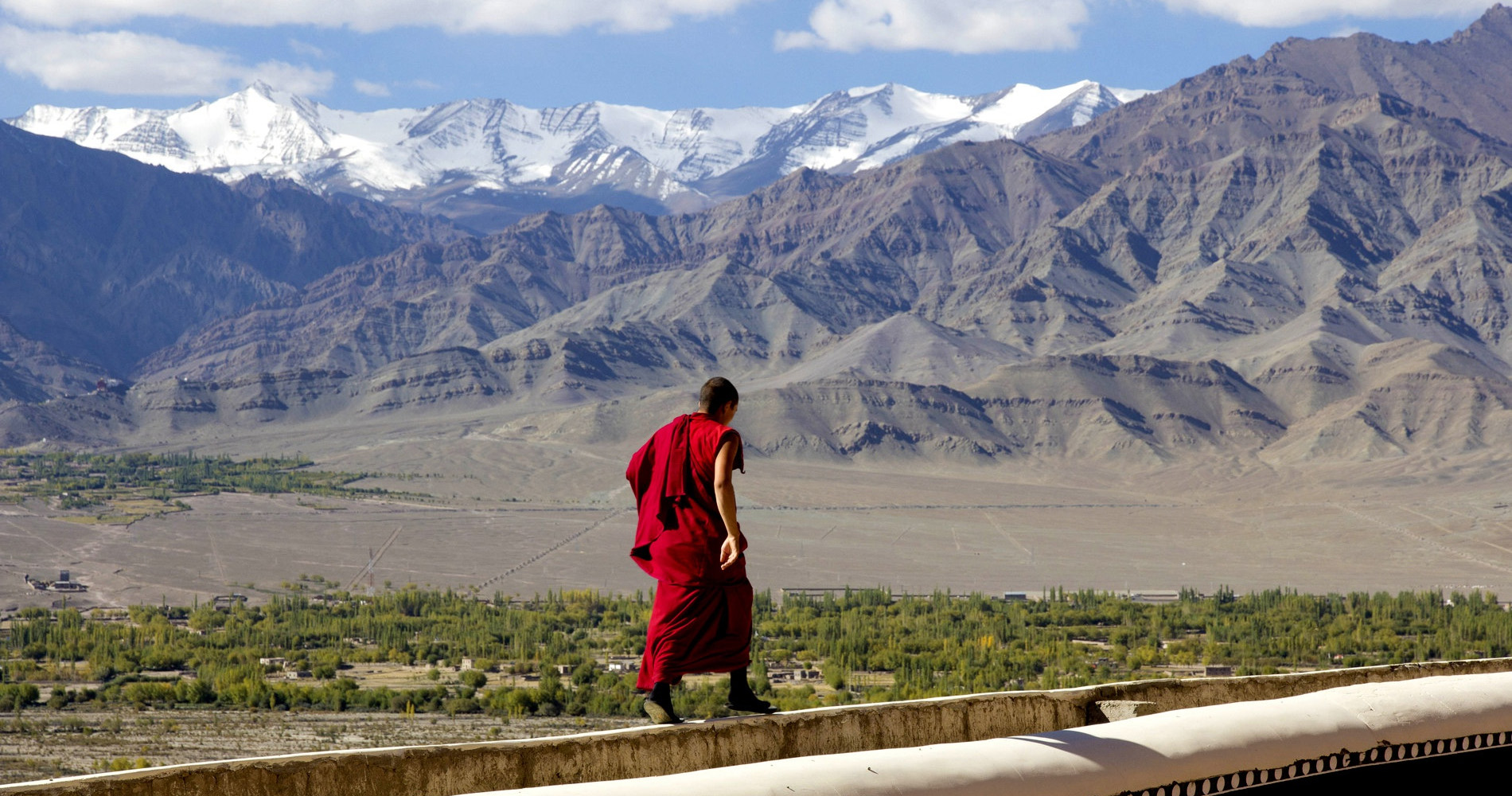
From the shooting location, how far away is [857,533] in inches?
4749

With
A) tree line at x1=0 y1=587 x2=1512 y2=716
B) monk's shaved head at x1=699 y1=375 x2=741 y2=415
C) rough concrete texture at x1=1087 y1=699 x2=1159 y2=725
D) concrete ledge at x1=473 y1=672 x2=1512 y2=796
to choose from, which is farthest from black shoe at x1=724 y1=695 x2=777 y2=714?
tree line at x1=0 y1=587 x2=1512 y2=716

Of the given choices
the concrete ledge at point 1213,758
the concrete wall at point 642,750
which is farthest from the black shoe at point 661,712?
the concrete ledge at point 1213,758

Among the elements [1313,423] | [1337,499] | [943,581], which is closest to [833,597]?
[943,581]

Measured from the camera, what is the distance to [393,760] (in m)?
5.76

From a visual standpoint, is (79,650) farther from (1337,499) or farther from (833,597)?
(1337,499)

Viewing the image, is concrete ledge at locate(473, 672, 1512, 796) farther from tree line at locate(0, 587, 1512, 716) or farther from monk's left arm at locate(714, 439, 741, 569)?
tree line at locate(0, 587, 1512, 716)

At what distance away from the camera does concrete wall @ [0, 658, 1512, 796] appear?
18.0 feet

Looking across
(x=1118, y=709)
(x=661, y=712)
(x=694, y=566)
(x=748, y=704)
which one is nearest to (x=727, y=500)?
(x=694, y=566)

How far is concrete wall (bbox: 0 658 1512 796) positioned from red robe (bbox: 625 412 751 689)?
817 millimetres

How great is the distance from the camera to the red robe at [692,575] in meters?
7.57

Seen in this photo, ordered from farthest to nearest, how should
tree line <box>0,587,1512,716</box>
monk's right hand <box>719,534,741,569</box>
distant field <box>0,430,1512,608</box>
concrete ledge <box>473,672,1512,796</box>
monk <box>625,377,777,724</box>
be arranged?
distant field <box>0,430,1512,608</box>
tree line <box>0,587,1512,716</box>
monk <box>625,377,777,724</box>
monk's right hand <box>719,534,741,569</box>
concrete ledge <box>473,672,1512,796</box>

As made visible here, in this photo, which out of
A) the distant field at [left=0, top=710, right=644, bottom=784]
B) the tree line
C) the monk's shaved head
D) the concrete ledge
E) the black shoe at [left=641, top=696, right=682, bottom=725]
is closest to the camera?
the concrete ledge

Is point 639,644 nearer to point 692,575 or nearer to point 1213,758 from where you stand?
point 692,575

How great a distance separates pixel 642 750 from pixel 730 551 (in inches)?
52.0
